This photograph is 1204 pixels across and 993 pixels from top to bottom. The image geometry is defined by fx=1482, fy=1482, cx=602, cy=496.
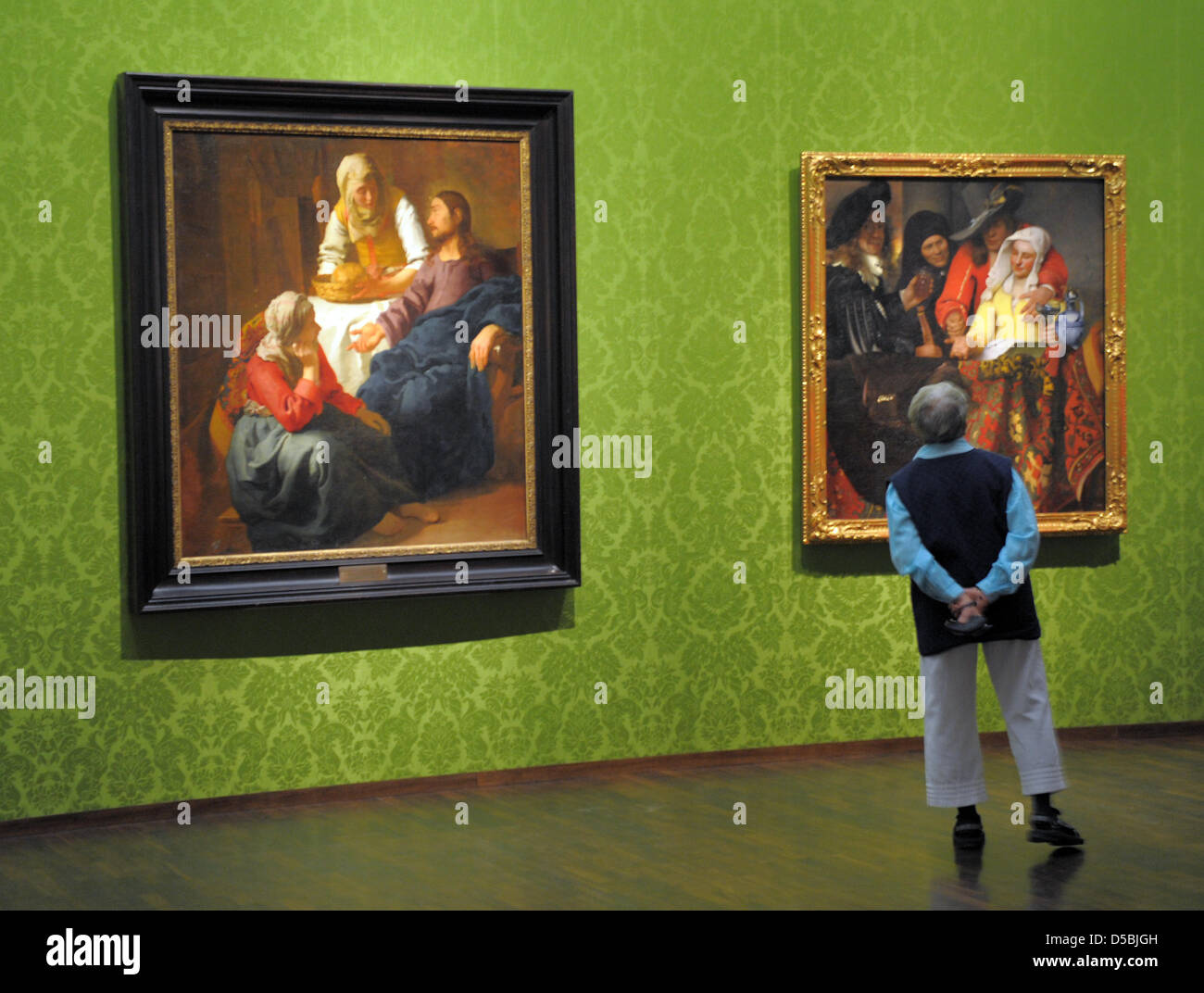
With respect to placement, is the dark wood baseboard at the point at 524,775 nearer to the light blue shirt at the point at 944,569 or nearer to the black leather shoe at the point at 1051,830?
the black leather shoe at the point at 1051,830

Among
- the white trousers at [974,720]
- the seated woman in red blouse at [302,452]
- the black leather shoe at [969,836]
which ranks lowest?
the black leather shoe at [969,836]

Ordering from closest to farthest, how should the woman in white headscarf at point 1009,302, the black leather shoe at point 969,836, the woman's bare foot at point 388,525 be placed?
1. the black leather shoe at point 969,836
2. the woman's bare foot at point 388,525
3. the woman in white headscarf at point 1009,302

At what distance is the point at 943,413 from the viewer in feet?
21.2

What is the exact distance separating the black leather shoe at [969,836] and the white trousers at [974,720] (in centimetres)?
10

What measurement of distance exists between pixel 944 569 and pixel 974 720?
0.67m

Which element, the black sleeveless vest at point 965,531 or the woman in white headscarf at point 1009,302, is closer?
the black sleeveless vest at point 965,531

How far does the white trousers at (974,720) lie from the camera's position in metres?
6.34

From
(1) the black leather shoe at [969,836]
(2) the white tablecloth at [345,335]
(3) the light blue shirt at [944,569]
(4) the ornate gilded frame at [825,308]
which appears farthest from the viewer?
(4) the ornate gilded frame at [825,308]

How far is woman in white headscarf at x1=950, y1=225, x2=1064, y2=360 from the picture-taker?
888 centimetres

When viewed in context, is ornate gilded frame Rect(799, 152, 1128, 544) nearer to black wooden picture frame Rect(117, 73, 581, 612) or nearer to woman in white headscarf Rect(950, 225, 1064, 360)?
woman in white headscarf Rect(950, 225, 1064, 360)

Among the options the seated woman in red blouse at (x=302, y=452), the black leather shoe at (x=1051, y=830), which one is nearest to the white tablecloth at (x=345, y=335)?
the seated woman in red blouse at (x=302, y=452)

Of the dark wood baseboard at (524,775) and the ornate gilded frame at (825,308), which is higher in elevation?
the ornate gilded frame at (825,308)

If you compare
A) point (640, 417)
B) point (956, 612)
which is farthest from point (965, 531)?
point (640, 417)

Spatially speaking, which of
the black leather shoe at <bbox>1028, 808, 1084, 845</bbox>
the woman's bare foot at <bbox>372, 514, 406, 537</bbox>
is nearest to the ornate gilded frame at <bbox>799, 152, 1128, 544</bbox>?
the woman's bare foot at <bbox>372, 514, 406, 537</bbox>
